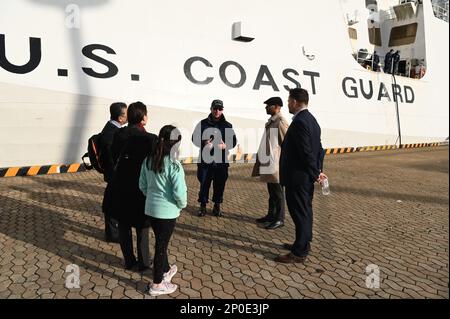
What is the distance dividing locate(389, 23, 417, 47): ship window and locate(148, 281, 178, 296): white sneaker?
18.5 meters

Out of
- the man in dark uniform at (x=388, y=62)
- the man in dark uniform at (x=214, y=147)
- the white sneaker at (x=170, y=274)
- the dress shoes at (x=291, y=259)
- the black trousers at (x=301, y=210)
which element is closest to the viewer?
the white sneaker at (x=170, y=274)

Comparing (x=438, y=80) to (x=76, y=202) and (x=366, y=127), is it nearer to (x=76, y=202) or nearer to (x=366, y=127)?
(x=366, y=127)

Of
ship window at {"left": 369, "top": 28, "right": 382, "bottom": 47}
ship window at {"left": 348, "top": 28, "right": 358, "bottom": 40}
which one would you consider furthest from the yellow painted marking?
ship window at {"left": 369, "top": 28, "right": 382, "bottom": 47}

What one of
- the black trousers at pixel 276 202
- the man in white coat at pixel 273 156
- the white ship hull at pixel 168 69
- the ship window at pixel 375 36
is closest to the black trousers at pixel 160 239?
the man in white coat at pixel 273 156

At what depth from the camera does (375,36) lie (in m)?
17.3

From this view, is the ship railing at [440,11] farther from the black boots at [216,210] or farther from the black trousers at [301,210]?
the black trousers at [301,210]

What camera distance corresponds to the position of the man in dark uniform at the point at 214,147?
465 centimetres

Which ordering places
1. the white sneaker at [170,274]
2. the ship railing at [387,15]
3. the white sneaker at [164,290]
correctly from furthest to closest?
the ship railing at [387,15]
the white sneaker at [170,274]
the white sneaker at [164,290]

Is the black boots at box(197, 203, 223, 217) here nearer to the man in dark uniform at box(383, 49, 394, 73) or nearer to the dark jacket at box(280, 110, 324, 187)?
the dark jacket at box(280, 110, 324, 187)

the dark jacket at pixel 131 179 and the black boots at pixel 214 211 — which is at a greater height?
the dark jacket at pixel 131 179

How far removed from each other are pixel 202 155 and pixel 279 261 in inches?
76.0

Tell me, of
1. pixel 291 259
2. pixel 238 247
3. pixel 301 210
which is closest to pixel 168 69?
pixel 238 247

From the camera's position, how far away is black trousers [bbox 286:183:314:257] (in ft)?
11.1
